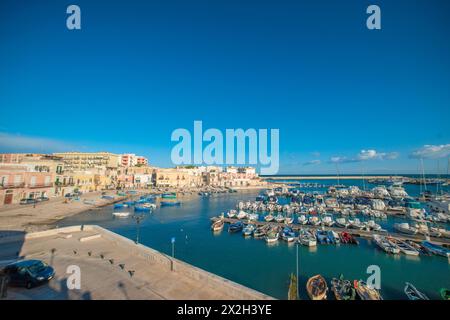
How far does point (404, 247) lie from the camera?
19.7m

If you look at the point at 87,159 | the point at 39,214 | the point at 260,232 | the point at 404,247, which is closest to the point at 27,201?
the point at 39,214

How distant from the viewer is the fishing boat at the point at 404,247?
61.3 feet

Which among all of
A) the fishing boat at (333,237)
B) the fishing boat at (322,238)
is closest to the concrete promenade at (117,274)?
the fishing boat at (322,238)

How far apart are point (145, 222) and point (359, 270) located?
27334 mm

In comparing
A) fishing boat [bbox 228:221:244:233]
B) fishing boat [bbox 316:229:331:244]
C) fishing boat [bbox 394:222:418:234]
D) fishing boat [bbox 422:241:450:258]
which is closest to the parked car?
fishing boat [bbox 228:221:244:233]

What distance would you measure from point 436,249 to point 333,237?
322 inches

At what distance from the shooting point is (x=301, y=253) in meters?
19.1

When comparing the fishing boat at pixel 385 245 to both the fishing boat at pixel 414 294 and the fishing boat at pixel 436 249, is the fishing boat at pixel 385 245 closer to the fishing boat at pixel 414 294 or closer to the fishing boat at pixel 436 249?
the fishing boat at pixel 436 249

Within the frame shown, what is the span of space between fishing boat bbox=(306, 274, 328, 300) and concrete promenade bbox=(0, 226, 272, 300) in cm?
625

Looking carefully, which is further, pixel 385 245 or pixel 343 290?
pixel 385 245

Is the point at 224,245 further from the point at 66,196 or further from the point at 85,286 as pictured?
the point at 66,196

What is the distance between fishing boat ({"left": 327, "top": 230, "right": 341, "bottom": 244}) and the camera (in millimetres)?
21531

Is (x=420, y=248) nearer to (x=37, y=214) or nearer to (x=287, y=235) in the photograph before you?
(x=287, y=235)

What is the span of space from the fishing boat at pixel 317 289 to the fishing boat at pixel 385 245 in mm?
11539
